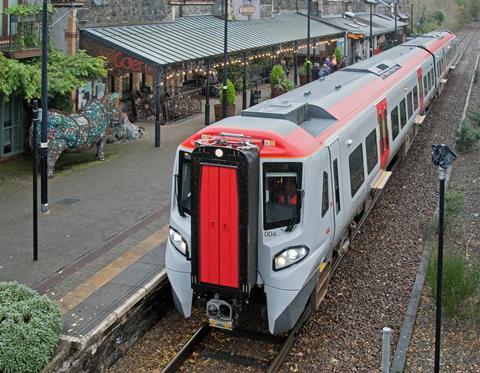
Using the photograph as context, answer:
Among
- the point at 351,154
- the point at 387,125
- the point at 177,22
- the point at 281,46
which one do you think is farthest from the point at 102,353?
the point at 281,46

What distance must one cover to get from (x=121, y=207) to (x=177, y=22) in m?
15.5

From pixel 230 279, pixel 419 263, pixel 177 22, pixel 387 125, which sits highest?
pixel 177 22

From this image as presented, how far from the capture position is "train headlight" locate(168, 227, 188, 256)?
8352 mm

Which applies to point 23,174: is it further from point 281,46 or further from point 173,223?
point 281,46

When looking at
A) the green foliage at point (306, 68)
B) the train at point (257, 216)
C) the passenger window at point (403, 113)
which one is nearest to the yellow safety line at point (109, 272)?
the train at point (257, 216)

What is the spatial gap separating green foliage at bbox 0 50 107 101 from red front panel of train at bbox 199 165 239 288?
7941 millimetres

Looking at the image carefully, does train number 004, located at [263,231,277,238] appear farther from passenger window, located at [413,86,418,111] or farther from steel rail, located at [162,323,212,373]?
passenger window, located at [413,86,418,111]

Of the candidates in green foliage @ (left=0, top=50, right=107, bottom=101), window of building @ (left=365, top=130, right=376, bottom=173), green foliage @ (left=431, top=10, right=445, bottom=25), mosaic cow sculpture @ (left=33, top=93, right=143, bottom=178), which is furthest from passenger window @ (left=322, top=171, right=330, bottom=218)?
green foliage @ (left=431, top=10, right=445, bottom=25)

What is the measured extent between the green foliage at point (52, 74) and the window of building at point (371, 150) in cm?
724

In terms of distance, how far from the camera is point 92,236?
11.5 meters

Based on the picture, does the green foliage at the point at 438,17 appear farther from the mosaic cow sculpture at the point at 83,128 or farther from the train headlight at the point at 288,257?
the train headlight at the point at 288,257

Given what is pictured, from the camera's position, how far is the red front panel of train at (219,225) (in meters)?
7.73

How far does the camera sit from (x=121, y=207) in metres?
13.2

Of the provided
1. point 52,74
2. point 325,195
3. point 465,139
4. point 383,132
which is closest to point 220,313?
point 325,195
